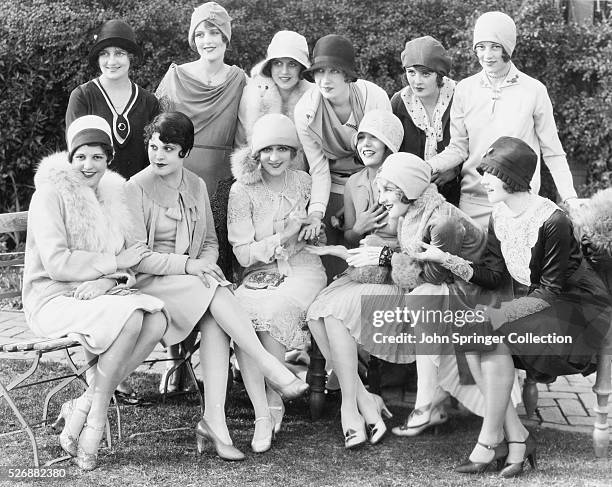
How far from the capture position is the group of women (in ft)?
12.9

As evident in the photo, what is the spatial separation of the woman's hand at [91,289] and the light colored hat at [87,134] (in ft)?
2.12

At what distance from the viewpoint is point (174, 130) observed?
4402 mm

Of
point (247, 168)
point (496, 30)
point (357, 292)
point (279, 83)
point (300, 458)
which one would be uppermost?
point (496, 30)

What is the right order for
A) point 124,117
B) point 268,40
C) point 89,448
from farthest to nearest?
point 268,40, point 124,117, point 89,448

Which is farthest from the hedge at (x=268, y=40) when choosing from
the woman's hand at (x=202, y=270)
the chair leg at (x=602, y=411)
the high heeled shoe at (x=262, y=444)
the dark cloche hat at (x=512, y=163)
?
the high heeled shoe at (x=262, y=444)

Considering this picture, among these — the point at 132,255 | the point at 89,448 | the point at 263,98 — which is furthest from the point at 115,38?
the point at 89,448

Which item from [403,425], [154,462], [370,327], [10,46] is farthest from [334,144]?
[10,46]

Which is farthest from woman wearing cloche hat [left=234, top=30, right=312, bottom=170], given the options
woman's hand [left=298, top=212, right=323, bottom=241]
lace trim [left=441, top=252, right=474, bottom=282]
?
lace trim [left=441, top=252, right=474, bottom=282]

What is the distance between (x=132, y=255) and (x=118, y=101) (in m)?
1.23

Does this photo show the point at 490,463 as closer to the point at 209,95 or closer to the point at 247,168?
the point at 247,168

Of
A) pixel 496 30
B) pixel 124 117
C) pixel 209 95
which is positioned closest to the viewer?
pixel 496 30

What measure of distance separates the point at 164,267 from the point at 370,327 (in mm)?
1120

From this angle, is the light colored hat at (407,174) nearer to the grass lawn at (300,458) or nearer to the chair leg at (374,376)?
the chair leg at (374,376)

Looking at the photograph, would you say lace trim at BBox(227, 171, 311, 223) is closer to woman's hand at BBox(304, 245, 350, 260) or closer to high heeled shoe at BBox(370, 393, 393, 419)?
woman's hand at BBox(304, 245, 350, 260)
